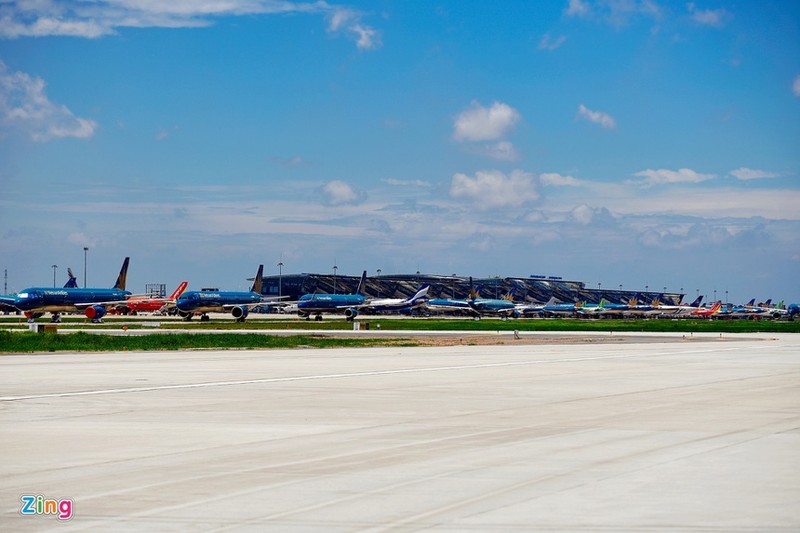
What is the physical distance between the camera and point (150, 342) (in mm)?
57500

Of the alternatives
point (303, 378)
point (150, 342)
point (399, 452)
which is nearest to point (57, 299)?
point (150, 342)

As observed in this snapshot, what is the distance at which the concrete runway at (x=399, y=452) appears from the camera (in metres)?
11.2

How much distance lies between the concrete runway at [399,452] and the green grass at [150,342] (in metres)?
19.5

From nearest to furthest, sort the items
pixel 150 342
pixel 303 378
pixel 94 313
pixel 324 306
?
pixel 303 378, pixel 150 342, pixel 94 313, pixel 324 306

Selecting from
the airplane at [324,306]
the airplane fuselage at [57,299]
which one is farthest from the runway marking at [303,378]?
the airplane at [324,306]

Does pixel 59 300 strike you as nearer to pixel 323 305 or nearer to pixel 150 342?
pixel 323 305

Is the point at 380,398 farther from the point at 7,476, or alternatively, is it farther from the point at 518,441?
the point at 7,476

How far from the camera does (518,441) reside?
17.6 meters

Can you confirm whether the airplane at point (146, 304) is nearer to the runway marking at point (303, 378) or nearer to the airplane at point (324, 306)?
the airplane at point (324, 306)

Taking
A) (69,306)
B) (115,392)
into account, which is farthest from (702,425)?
(69,306)

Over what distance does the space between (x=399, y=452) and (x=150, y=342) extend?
43711 millimetres

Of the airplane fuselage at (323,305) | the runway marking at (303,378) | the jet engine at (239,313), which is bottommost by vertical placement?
the runway marking at (303,378)

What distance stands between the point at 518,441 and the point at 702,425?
476 centimetres

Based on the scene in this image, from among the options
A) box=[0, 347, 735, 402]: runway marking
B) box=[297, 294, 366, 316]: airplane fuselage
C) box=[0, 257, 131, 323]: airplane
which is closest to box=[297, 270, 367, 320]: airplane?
box=[297, 294, 366, 316]: airplane fuselage
